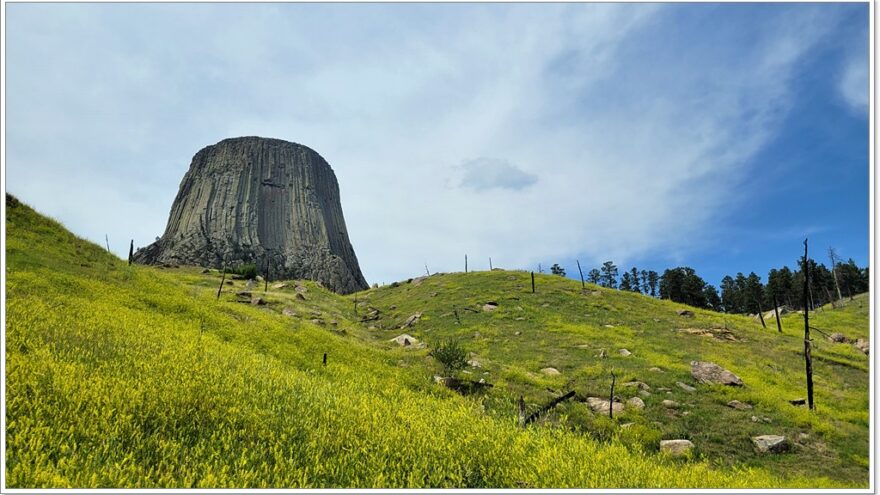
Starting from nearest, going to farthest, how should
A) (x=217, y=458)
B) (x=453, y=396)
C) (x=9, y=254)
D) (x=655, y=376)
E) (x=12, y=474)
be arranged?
(x=12, y=474) → (x=217, y=458) → (x=453, y=396) → (x=9, y=254) → (x=655, y=376)

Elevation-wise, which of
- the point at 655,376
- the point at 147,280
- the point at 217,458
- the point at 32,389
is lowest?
the point at 655,376

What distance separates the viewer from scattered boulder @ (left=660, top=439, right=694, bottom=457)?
49.7ft

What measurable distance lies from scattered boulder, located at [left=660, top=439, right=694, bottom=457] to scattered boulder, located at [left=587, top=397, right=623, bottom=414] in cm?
362

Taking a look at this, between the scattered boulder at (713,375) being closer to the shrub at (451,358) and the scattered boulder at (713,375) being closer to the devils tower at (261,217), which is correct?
the shrub at (451,358)

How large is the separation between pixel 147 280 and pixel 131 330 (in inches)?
642

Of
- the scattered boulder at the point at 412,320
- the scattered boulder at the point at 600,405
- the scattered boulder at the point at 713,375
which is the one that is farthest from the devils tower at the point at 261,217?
the scattered boulder at the point at 600,405

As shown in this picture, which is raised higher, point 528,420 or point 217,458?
point 217,458

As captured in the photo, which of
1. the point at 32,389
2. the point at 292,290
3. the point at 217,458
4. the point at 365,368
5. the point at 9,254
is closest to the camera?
the point at 217,458

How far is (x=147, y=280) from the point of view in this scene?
2777cm

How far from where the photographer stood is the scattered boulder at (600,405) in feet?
65.1

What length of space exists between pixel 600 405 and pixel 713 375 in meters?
11.3

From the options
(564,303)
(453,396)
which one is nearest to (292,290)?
(564,303)

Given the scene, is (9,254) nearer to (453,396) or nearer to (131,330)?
(131,330)

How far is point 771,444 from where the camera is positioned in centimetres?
1727
